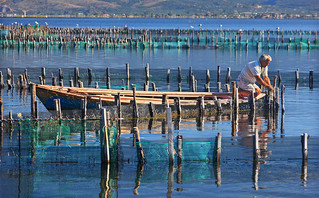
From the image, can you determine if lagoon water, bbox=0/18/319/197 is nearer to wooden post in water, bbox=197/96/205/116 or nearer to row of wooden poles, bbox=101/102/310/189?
row of wooden poles, bbox=101/102/310/189

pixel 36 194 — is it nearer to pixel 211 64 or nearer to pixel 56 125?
pixel 56 125

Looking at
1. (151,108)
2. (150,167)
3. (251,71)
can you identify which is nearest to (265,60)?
(251,71)

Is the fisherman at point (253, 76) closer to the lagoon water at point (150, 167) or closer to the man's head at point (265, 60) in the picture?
the man's head at point (265, 60)

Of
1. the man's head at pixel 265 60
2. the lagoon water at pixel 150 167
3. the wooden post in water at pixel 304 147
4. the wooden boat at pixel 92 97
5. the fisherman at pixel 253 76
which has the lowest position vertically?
the lagoon water at pixel 150 167

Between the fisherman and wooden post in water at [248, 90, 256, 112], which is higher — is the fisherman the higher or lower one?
the higher one

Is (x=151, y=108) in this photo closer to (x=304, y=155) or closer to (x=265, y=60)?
(x=265, y=60)

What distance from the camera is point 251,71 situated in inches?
942

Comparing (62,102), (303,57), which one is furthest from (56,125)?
(303,57)

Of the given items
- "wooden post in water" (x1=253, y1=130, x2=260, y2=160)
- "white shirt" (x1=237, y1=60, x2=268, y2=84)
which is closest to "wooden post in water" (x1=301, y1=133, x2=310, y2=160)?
"wooden post in water" (x1=253, y1=130, x2=260, y2=160)

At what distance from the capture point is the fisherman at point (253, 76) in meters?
23.3

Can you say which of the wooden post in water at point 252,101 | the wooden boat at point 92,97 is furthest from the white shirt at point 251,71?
the wooden boat at point 92,97

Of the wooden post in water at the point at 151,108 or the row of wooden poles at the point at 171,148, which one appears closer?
the row of wooden poles at the point at 171,148

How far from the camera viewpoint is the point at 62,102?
25.0m

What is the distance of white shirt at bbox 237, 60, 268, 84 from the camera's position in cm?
2362
